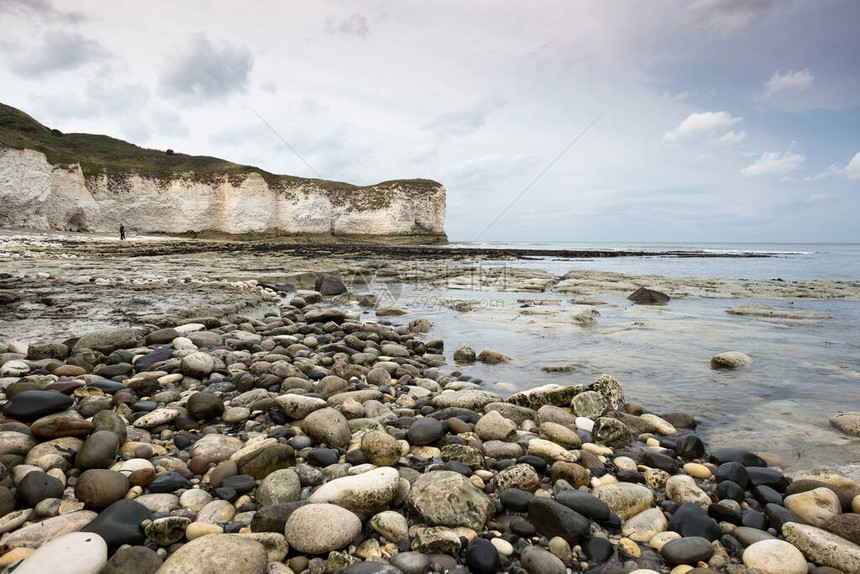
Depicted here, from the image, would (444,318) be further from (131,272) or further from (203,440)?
(131,272)

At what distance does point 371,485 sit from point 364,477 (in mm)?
94

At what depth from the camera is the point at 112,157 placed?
50.9 metres

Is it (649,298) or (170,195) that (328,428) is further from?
(170,195)

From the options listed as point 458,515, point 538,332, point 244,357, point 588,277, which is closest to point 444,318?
point 538,332

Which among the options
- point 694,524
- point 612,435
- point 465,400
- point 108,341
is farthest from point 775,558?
point 108,341

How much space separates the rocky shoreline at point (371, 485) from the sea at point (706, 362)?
681 mm

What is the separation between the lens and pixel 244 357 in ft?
17.0

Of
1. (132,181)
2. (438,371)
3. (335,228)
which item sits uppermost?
(132,181)

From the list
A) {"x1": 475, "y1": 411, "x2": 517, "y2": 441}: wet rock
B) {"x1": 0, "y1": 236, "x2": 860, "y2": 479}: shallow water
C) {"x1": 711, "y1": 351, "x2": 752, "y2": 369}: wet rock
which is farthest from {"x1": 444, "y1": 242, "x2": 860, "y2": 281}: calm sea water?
{"x1": 475, "y1": 411, "x2": 517, "y2": 441}: wet rock

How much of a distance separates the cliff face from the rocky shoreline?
4918cm

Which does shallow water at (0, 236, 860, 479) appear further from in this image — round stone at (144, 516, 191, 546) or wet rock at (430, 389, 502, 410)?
round stone at (144, 516, 191, 546)

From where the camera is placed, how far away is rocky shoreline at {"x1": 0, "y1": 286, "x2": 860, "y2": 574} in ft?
6.79

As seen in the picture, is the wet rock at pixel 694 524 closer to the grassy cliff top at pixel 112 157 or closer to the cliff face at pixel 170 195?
the cliff face at pixel 170 195

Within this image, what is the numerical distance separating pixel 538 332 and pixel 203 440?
6.50 metres
